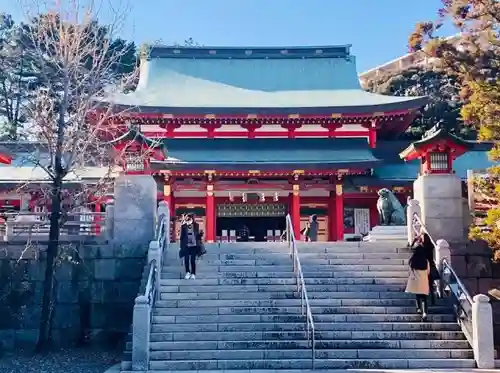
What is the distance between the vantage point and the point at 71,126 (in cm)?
1175

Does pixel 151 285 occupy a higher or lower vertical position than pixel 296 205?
lower

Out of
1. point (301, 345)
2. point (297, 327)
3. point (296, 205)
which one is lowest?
point (301, 345)

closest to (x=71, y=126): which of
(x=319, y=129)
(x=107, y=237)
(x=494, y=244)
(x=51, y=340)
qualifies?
(x=107, y=237)

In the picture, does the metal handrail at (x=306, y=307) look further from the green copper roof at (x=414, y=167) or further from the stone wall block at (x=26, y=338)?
the green copper roof at (x=414, y=167)

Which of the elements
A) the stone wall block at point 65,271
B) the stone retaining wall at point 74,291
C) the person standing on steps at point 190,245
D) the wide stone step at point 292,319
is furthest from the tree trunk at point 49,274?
the person standing on steps at point 190,245

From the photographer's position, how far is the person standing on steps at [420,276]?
9758 millimetres

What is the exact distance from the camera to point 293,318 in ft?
33.1

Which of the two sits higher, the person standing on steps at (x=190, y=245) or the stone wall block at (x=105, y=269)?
the person standing on steps at (x=190, y=245)

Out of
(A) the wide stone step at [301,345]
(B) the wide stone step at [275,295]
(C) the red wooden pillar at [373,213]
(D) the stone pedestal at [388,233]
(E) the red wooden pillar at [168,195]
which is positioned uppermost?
(E) the red wooden pillar at [168,195]

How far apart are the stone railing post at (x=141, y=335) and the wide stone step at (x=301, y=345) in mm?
405

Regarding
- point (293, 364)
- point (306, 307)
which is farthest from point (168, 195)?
point (293, 364)

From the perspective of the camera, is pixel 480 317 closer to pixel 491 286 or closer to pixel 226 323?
pixel 491 286

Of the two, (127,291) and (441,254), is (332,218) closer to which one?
(441,254)

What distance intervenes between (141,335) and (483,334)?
5.61 metres
